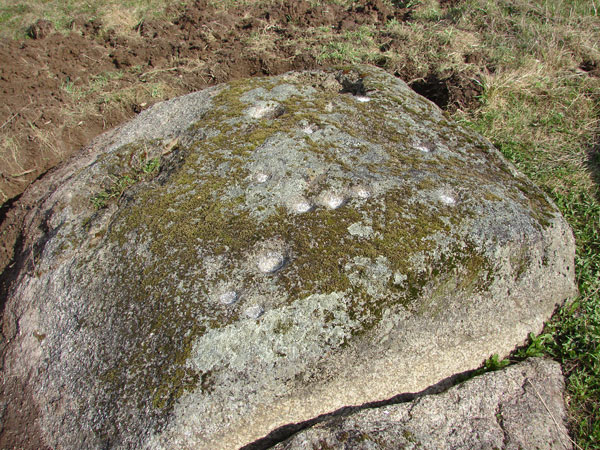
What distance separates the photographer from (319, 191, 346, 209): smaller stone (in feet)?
7.79

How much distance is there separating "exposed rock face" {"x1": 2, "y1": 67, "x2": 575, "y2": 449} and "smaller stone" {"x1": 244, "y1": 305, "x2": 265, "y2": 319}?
3 cm

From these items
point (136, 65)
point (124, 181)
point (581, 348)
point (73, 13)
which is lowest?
point (581, 348)

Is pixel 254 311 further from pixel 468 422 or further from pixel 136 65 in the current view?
pixel 136 65

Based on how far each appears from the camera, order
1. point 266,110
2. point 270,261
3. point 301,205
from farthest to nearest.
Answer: point 266,110 < point 301,205 < point 270,261

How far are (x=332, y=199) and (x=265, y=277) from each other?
634 mm

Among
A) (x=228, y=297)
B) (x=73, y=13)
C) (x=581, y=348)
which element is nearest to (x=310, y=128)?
(x=228, y=297)

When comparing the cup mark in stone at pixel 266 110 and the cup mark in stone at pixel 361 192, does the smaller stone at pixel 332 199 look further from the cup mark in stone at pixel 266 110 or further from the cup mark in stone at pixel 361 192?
the cup mark in stone at pixel 266 110

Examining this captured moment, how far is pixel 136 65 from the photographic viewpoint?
5.12 meters

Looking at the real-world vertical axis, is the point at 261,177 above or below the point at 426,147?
above

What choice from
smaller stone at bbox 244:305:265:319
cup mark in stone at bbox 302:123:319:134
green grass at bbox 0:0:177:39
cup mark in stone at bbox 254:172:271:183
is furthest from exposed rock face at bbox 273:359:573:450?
green grass at bbox 0:0:177:39

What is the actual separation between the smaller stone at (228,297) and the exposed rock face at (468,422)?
0.65 m

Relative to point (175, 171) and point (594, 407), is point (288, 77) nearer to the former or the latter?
point (175, 171)

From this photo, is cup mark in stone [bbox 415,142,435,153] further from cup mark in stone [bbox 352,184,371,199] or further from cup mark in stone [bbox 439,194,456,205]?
cup mark in stone [bbox 352,184,371,199]

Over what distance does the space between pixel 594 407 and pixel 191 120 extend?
302 centimetres
